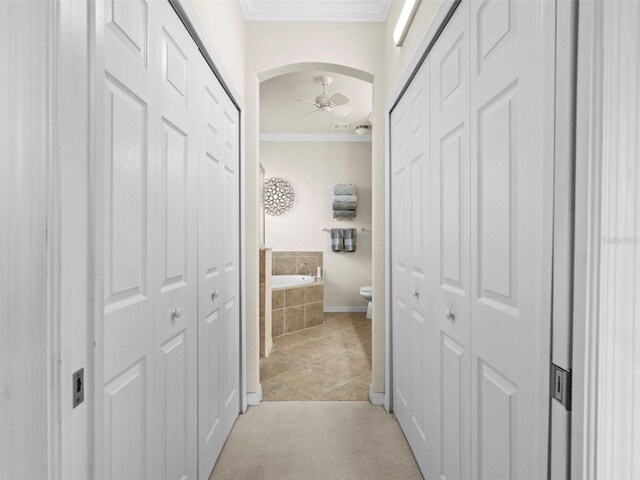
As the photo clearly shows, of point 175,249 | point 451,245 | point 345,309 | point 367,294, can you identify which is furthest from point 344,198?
point 175,249

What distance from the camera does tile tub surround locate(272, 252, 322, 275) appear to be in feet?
17.8

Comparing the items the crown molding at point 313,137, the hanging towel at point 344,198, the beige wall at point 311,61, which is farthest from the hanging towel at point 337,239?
the beige wall at point 311,61

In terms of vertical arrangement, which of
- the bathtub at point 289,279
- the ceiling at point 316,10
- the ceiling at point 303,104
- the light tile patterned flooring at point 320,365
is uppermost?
the ceiling at point 303,104

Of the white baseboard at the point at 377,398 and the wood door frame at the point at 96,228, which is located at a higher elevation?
the wood door frame at the point at 96,228

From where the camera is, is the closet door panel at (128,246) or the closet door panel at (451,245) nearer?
the closet door panel at (128,246)

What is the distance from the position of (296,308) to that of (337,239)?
4.37 ft

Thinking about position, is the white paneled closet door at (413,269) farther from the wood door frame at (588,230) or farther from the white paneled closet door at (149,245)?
the white paneled closet door at (149,245)

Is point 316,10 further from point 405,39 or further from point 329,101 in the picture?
point 329,101

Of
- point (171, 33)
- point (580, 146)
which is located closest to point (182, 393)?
point (171, 33)

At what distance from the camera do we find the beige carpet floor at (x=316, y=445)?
5.85 ft

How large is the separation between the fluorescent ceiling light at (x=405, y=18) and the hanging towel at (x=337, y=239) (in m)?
3.44

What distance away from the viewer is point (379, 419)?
2.30 m

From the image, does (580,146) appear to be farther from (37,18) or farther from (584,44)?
(37,18)

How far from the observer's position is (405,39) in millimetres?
1973
